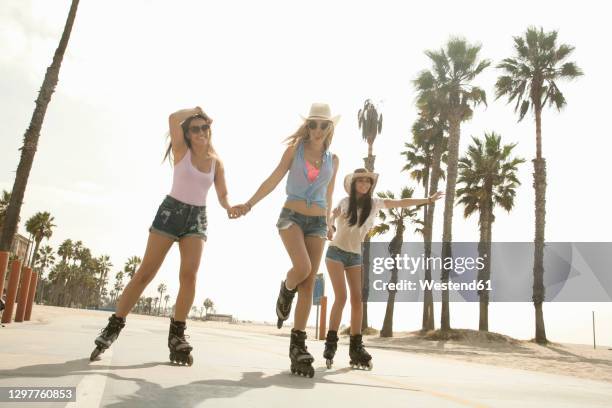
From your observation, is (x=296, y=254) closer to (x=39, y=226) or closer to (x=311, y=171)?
(x=311, y=171)

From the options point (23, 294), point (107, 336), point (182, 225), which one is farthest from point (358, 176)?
point (23, 294)

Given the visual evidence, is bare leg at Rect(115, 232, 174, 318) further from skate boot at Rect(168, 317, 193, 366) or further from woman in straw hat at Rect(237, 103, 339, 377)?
woman in straw hat at Rect(237, 103, 339, 377)

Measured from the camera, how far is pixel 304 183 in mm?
4398

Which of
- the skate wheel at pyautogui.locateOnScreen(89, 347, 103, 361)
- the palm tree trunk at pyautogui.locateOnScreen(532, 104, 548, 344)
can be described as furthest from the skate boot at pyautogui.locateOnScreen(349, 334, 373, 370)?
the palm tree trunk at pyautogui.locateOnScreen(532, 104, 548, 344)

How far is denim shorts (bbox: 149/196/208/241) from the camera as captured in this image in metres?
4.02

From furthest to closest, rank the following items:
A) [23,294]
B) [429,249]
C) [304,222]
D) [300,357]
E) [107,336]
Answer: [429,249], [23,294], [304,222], [300,357], [107,336]

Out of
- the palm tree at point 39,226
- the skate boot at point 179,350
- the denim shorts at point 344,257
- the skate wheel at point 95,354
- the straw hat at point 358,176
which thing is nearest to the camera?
the skate wheel at point 95,354

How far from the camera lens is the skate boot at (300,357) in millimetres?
3875

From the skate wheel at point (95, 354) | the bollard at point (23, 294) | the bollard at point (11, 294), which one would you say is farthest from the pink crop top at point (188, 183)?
the bollard at point (23, 294)

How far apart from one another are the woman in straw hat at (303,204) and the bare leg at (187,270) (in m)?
0.48

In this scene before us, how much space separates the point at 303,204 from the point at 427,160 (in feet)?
103

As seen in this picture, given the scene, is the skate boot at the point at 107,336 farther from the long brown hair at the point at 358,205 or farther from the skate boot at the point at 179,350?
the long brown hair at the point at 358,205

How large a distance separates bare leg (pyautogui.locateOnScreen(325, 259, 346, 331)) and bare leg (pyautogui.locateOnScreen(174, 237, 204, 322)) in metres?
1.56

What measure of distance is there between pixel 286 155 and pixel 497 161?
29.6m
